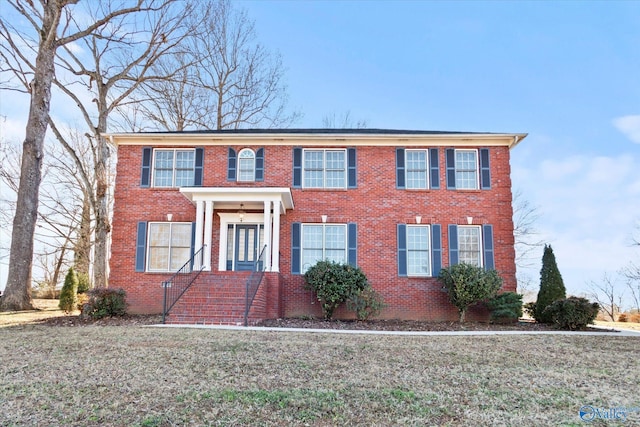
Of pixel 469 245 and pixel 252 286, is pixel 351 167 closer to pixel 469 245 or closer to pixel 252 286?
pixel 469 245

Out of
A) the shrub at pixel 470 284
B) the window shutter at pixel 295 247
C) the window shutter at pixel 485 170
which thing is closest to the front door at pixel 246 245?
the window shutter at pixel 295 247

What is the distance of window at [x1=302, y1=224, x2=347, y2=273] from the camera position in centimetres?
1538

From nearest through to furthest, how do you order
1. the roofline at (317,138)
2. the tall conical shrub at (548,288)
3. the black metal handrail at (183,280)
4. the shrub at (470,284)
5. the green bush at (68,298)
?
the black metal handrail at (183,280) → the shrub at (470,284) → the tall conical shrub at (548,288) → the roofline at (317,138) → the green bush at (68,298)

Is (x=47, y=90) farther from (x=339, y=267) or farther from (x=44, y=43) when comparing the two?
(x=339, y=267)

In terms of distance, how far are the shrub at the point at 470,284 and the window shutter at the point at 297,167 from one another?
5.22 metres

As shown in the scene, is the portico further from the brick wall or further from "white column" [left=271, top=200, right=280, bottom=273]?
the brick wall

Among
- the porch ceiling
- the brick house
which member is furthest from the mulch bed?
the porch ceiling

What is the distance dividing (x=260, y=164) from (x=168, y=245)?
3726 millimetres

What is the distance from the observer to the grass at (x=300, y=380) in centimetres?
495

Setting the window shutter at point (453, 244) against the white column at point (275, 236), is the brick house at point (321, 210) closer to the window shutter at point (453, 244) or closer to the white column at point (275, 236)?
the window shutter at point (453, 244)

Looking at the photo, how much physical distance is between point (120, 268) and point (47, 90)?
695cm

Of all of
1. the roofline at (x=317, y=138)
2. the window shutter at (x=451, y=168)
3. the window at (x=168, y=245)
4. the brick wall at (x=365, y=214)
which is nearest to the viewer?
the brick wall at (x=365, y=214)

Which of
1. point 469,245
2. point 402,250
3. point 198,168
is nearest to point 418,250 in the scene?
point 402,250

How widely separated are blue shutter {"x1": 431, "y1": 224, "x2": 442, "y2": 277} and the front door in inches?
210
